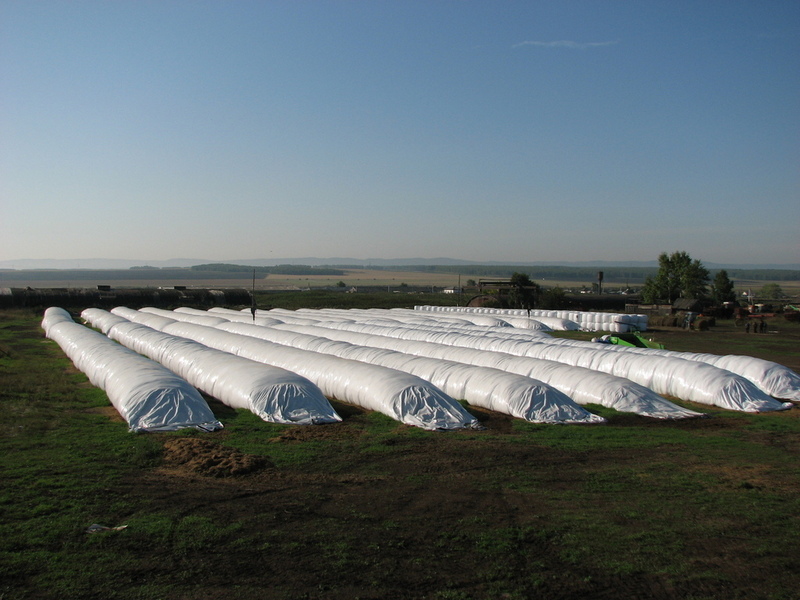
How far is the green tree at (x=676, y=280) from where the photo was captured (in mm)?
75938

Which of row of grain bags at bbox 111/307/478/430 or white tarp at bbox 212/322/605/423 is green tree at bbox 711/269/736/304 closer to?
white tarp at bbox 212/322/605/423

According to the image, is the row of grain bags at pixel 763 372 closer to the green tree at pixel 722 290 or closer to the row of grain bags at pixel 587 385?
the row of grain bags at pixel 587 385

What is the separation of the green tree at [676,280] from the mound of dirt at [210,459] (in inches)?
2880

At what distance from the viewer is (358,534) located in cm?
834

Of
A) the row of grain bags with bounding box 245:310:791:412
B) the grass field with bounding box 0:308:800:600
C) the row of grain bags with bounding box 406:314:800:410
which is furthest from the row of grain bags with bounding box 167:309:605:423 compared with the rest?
the row of grain bags with bounding box 406:314:800:410

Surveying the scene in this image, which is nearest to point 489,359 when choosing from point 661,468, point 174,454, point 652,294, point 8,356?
point 661,468

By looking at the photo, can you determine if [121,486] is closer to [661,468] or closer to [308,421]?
[308,421]

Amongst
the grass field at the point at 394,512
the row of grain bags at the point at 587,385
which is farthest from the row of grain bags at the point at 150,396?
the row of grain bags at the point at 587,385

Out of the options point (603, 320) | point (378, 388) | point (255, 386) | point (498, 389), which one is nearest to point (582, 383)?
→ point (498, 389)

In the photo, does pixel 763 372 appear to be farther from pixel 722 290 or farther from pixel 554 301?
pixel 722 290

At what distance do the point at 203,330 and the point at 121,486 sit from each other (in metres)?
24.0

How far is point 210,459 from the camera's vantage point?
11609 mm

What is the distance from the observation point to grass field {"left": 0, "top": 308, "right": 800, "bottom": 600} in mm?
7039

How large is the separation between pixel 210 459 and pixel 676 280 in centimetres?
7590
